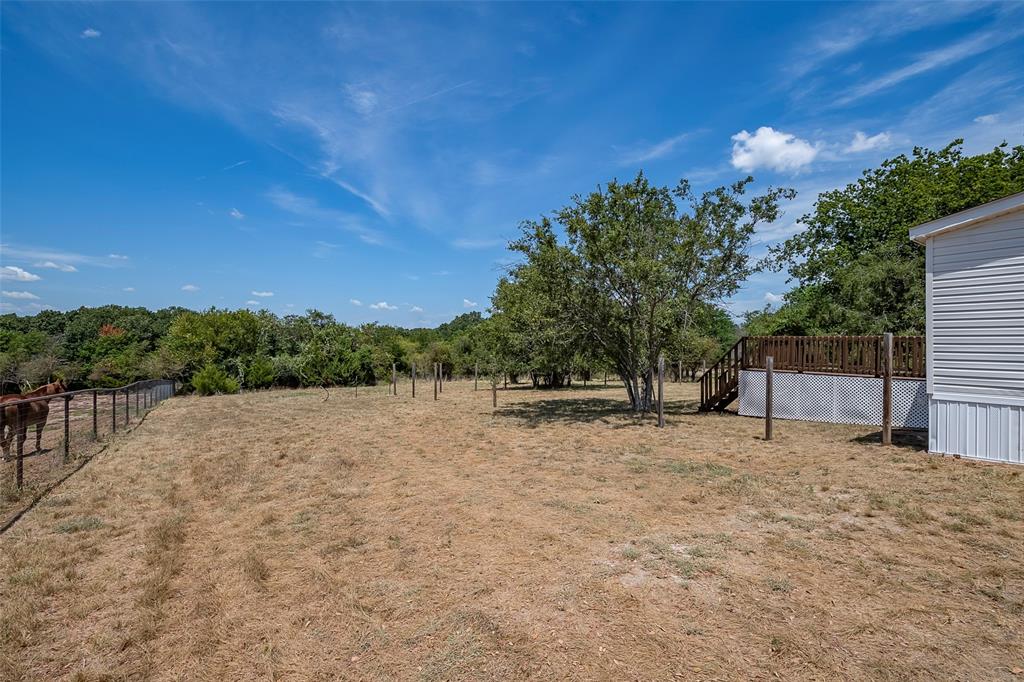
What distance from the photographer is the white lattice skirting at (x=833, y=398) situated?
10727 mm

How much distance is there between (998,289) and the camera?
23.7 feet

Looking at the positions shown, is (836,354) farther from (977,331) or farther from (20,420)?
(20,420)

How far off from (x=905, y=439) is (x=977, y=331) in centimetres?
283

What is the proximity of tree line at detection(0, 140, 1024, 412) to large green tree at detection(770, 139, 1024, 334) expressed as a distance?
55mm

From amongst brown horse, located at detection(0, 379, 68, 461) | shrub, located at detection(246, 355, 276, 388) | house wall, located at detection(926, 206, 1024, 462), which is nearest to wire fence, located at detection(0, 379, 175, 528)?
brown horse, located at detection(0, 379, 68, 461)

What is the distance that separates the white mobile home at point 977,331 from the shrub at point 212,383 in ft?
93.6

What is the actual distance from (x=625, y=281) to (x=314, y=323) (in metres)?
27.6

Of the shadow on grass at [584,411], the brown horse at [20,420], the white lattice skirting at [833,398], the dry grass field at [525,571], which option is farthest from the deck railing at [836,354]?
the brown horse at [20,420]

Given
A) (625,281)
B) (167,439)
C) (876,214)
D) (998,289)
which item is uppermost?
(876,214)

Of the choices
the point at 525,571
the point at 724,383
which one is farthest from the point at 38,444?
the point at 724,383

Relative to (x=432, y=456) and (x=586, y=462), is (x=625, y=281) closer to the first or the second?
(x=586, y=462)

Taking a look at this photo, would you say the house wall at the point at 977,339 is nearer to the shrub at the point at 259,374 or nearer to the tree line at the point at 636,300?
the tree line at the point at 636,300

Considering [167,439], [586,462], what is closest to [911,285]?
[586,462]

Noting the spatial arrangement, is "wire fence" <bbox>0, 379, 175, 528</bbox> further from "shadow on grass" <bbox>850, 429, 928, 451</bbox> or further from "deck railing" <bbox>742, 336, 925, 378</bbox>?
"deck railing" <bbox>742, 336, 925, 378</bbox>
